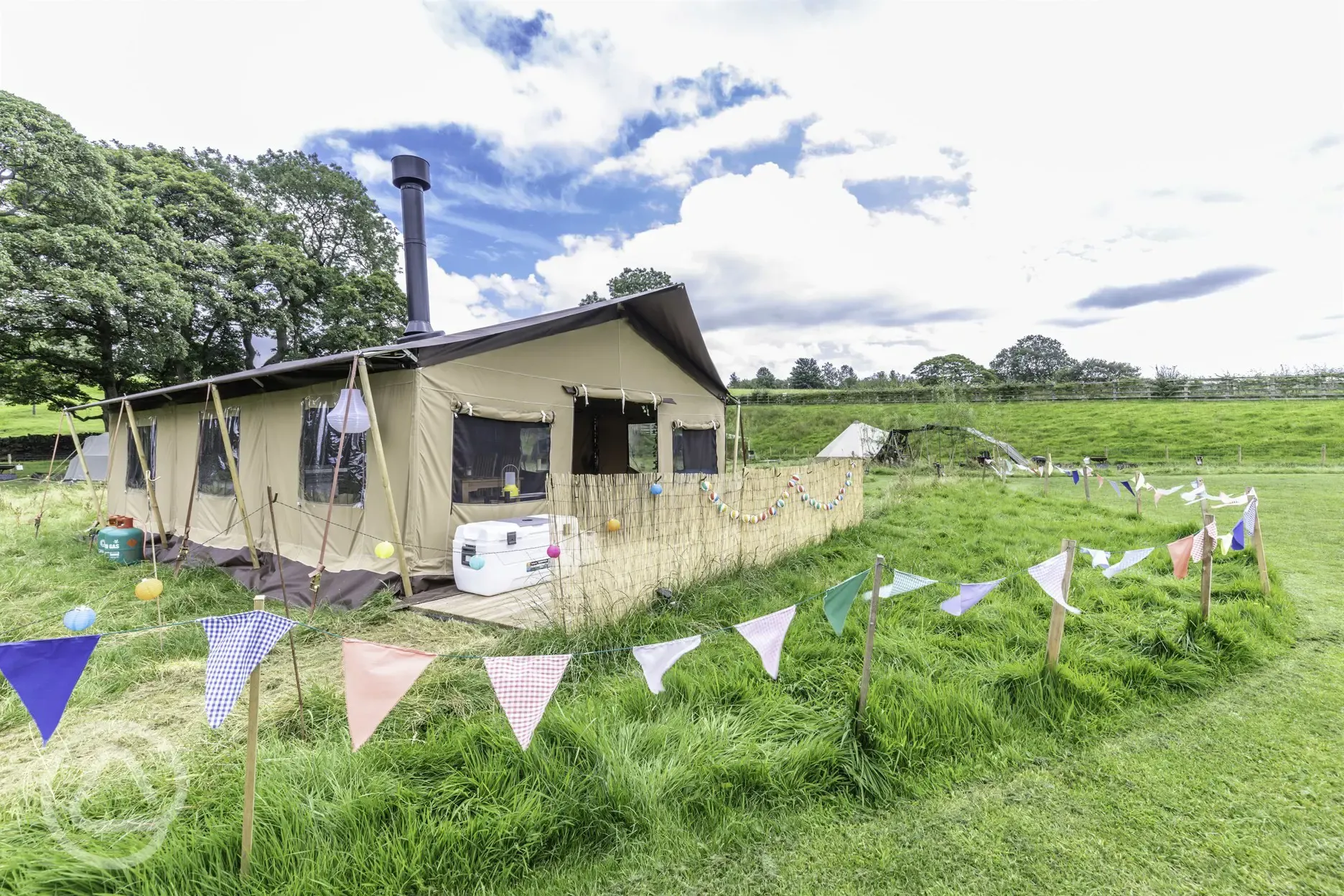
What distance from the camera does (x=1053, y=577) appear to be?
278 cm

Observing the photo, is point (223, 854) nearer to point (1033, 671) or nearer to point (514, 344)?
point (1033, 671)

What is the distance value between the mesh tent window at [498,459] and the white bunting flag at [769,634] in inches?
145

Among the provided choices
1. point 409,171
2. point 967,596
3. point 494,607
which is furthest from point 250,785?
point 409,171

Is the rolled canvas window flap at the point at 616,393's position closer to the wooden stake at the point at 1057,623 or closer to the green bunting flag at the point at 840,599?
the green bunting flag at the point at 840,599

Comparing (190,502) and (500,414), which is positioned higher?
(500,414)

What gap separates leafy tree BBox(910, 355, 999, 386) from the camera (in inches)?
2111

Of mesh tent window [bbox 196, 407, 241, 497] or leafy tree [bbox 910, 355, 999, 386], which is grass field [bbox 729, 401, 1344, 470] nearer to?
mesh tent window [bbox 196, 407, 241, 497]

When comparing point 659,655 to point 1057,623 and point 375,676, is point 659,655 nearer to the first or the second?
point 375,676

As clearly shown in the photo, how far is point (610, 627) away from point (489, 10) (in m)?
8.15

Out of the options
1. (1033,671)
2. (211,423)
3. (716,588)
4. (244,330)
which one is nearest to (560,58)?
(211,423)

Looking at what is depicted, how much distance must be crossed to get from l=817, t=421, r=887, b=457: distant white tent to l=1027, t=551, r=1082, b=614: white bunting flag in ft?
62.2

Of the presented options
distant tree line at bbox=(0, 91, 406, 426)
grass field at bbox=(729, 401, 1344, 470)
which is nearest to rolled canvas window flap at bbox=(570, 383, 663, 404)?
distant tree line at bbox=(0, 91, 406, 426)

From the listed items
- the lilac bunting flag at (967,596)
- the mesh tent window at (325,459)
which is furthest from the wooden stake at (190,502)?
the lilac bunting flag at (967,596)

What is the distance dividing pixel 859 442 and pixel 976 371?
41.7 meters
